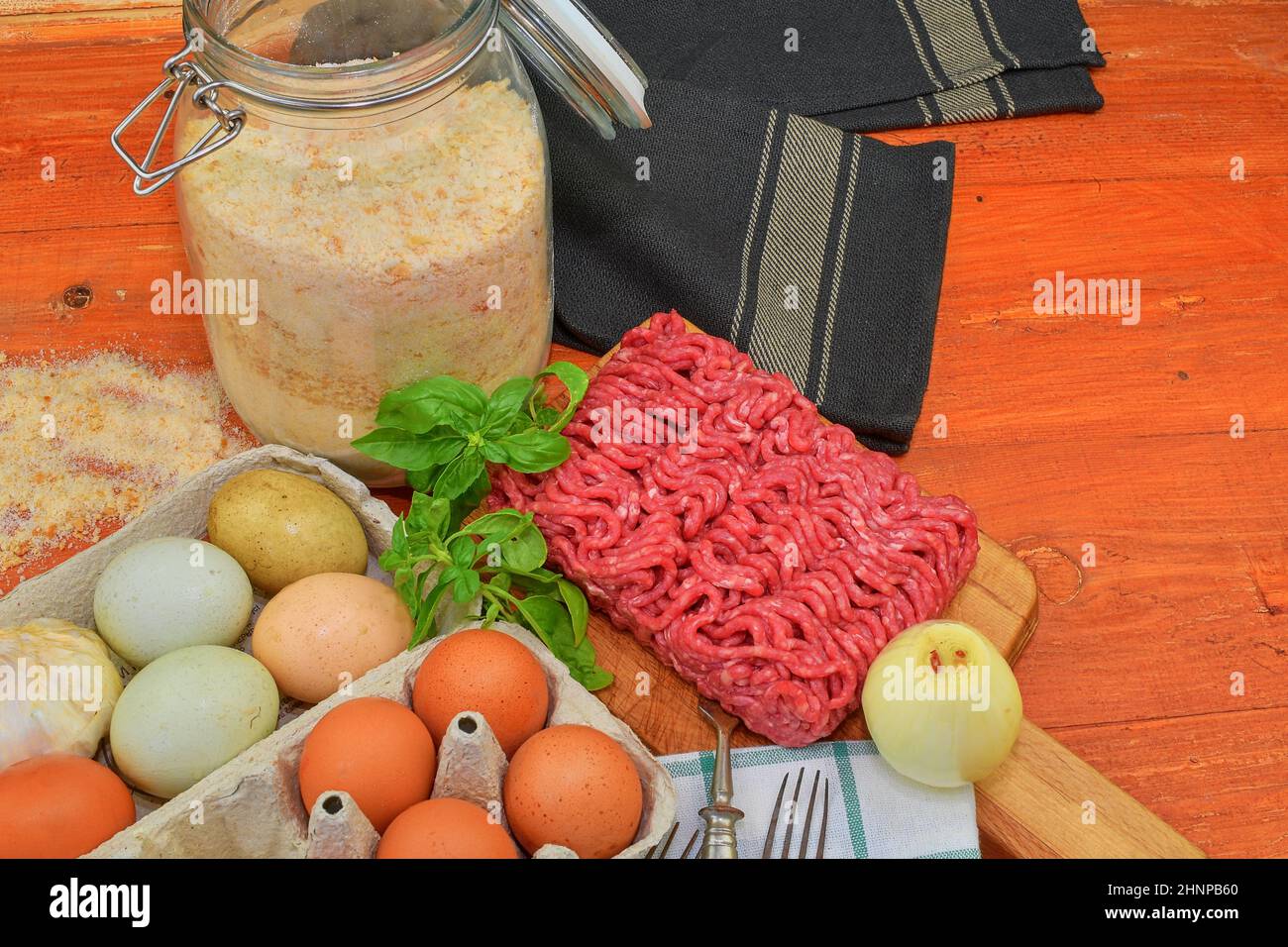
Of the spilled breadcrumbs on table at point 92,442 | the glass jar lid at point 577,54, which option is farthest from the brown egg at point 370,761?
the glass jar lid at point 577,54

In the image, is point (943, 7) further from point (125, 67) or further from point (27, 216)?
point (27, 216)

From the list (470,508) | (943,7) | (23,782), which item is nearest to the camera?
(23,782)

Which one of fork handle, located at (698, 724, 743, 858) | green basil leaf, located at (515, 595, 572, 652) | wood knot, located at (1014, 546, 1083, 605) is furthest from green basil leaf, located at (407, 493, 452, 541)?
wood knot, located at (1014, 546, 1083, 605)

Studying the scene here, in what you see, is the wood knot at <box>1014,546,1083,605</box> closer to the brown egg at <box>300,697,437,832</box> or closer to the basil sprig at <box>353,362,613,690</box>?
the basil sprig at <box>353,362,613,690</box>

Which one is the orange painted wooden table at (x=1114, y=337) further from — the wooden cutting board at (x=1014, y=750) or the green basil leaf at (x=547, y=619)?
the green basil leaf at (x=547, y=619)

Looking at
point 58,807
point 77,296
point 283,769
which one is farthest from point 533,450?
point 77,296

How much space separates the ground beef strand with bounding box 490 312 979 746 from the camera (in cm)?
116

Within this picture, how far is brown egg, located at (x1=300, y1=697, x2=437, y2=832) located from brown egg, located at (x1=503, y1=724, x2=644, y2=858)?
0.08 meters

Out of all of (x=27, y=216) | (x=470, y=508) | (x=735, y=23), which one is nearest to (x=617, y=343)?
(x=470, y=508)

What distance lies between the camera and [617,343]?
58.7 inches

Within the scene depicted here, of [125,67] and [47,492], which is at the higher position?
[125,67]

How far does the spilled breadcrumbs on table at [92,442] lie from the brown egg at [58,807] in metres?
0.36

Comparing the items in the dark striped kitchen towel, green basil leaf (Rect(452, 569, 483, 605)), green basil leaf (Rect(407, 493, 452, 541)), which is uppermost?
the dark striped kitchen towel

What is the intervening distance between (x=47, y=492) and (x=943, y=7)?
4.39 ft
